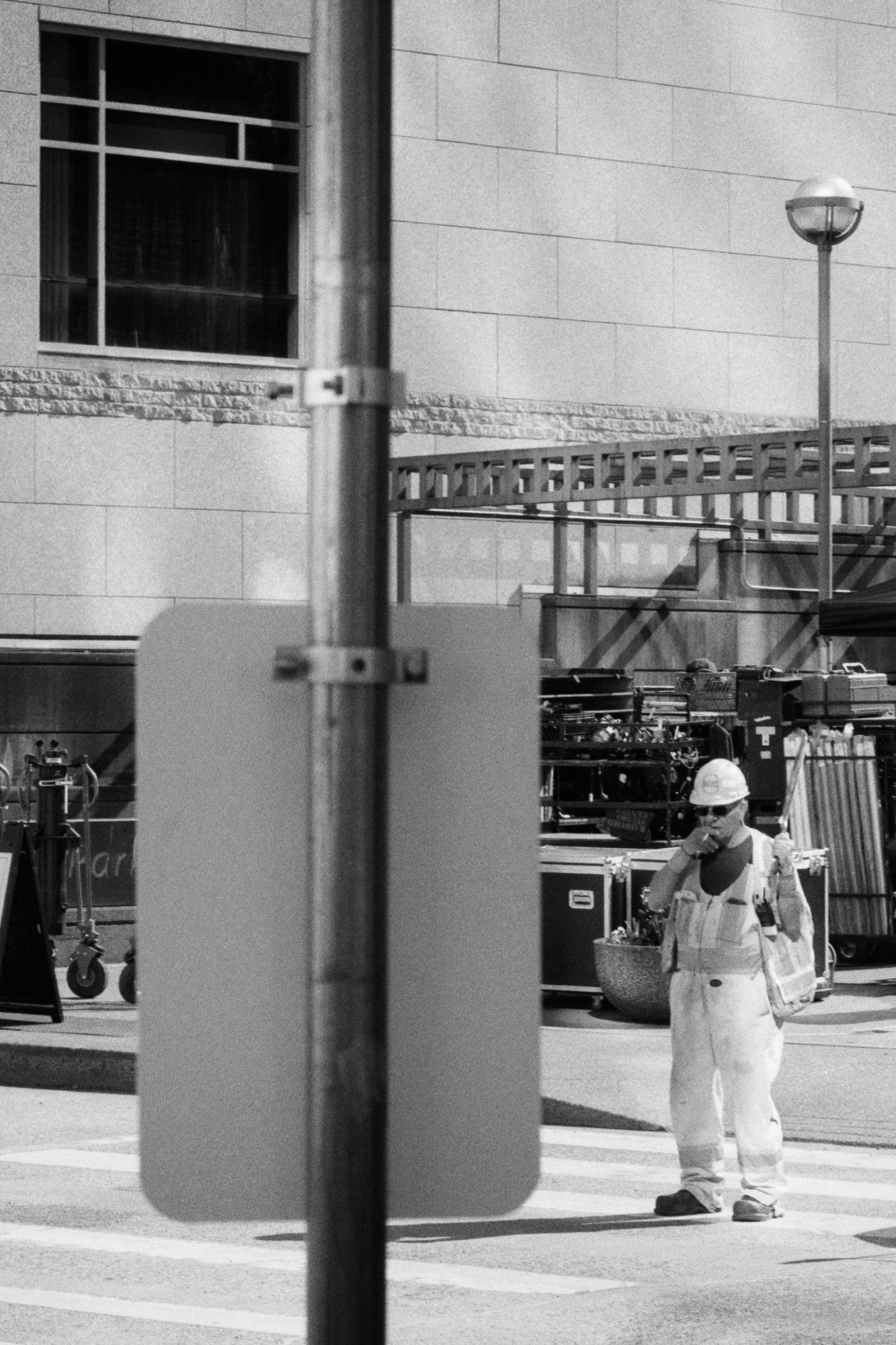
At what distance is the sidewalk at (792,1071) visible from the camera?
12445 millimetres

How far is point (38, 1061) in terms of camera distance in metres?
14.9

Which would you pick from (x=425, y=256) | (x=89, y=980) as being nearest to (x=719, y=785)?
(x=89, y=980)

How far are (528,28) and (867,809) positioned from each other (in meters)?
9.86

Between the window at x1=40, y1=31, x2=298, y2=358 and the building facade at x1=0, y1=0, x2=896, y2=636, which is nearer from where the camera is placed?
the building facade at x1=0, y1=0, x2=896, y2=636

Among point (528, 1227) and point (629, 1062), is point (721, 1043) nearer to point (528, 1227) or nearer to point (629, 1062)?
point (528, 1227)

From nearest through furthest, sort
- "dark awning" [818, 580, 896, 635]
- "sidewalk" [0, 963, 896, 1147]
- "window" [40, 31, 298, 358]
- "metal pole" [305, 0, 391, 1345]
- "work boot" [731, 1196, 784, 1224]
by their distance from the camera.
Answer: "metal pole" [305, 0, 391, 1345]
"work boot" [731, 1196, 784, 1224]
"sidewalk" [0, 963, 896, 1147]
"dark awning" [818, 580, 896, 635]
"window" [40, 31, 298, 358]

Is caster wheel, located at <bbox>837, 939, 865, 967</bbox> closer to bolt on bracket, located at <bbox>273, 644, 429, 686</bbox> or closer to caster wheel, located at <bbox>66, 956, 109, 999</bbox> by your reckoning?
caster wheel, located at <bbox>66, 956, 109, 999</bbox>

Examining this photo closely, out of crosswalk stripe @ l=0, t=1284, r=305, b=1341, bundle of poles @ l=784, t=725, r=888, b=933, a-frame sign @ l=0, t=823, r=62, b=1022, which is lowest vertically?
crosswalk stripe @ l=0, t=1284, r=305, b=1341

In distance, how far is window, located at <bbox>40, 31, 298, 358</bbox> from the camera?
22.5 metres

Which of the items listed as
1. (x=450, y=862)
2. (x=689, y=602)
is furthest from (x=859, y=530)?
(x=450, y=862)

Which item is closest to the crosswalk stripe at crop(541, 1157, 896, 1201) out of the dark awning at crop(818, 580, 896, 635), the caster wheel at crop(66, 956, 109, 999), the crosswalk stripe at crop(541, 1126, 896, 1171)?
the crosswalk stripe at crop(541, 1126, 896, 1171)

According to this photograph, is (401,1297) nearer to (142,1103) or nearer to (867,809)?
(142,1103)

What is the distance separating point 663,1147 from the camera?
12062mm

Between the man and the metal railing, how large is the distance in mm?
8998
